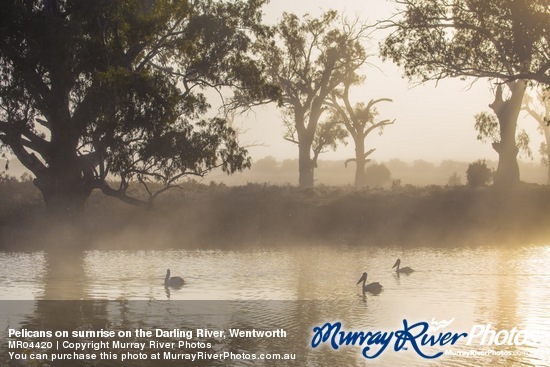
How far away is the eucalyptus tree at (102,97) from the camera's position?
117 feet

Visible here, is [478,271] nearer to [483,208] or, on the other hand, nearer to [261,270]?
[261,270]

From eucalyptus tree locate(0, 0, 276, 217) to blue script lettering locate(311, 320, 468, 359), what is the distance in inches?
777

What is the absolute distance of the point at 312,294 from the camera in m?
24.5

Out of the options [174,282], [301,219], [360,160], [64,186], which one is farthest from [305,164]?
[174,282]

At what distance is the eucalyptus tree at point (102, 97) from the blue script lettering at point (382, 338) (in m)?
19.7

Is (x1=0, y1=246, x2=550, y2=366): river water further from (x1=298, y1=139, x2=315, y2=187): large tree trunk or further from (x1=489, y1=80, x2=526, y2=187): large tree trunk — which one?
(x1=298, y1=139, x2=315, y2=187): large tree trunk

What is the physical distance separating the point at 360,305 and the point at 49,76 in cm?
2010

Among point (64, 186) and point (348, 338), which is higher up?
point (64, 186)

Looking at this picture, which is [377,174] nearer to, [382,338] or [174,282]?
[174,282]

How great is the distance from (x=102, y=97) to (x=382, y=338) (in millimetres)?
20899

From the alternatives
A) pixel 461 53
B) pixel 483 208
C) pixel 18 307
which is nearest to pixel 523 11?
pixel 461 53

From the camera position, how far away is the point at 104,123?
36844 mm

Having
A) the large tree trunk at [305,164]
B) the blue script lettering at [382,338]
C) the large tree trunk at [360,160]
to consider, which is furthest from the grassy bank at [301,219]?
the large tree trunk at [360,160]

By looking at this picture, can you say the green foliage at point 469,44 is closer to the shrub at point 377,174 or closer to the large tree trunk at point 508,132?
the large tree trunk at point 508,132
